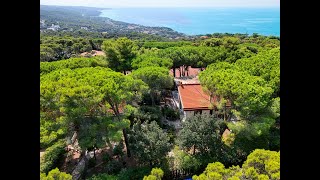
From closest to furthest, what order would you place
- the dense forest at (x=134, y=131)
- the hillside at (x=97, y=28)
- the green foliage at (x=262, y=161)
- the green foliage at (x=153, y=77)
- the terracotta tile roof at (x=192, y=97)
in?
the green foliage at (x=262, y=161) < the dense forest at (x=134, y=131) < the green foliage at (x=153, y=77) < the terracotta tile roof at (x=192, y=97) < the hillside at (x=97, y=28)

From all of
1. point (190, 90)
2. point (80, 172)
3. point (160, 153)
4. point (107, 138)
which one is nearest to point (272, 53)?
point (190, 90)

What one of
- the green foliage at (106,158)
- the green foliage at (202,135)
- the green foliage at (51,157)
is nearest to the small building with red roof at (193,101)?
the green foliage at (202,135)

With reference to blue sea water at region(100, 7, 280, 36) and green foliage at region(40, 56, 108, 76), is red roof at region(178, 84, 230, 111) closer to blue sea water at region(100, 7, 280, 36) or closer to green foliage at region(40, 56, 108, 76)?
green foliage at region(40, 56, 108, 76)

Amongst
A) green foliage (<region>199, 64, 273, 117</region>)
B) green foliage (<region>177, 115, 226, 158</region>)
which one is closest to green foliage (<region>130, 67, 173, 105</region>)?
green foliage (<region>199, 64, 273, 117</region>)

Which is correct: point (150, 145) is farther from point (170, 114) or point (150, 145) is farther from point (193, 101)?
point (193, 101)

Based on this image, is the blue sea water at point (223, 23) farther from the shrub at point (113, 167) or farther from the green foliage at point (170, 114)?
the shrub at point (113, 167)

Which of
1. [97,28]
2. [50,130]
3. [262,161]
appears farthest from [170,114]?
[97,28]
